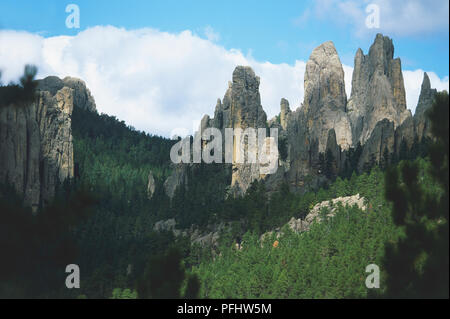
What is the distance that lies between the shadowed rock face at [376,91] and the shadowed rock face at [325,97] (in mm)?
4541

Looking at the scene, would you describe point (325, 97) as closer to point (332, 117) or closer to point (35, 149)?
point (332, 117)

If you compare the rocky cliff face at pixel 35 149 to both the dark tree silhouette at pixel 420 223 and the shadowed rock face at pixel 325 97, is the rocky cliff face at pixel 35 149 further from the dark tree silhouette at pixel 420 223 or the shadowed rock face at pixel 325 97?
the dark tree silhouette at pixel 420 223

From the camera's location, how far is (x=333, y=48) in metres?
189

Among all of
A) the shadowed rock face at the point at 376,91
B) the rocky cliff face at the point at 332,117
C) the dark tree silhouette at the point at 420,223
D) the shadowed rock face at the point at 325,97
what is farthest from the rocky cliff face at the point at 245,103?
the dark tree silhouette at the point at 420,223

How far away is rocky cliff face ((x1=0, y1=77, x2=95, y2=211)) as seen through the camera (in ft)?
397

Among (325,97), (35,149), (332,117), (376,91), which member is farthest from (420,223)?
(325,97)

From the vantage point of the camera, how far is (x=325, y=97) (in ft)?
591

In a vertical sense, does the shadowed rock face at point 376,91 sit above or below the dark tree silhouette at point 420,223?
above

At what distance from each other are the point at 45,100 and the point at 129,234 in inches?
1631

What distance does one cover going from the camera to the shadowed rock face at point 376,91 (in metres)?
164

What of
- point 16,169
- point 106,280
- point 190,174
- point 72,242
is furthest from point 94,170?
point 72,242

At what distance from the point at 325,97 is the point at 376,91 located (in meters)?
15.9
